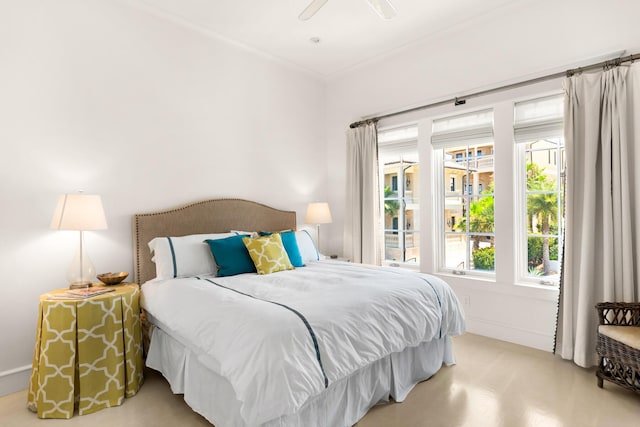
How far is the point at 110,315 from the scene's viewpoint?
7.08 ft

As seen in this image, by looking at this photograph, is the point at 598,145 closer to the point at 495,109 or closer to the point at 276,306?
the point at 495,109

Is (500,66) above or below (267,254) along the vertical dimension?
above

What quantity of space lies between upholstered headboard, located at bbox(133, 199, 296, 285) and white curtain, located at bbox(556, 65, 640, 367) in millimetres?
2661

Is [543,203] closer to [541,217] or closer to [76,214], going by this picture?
[541,217]

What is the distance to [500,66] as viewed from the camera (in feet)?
10.1

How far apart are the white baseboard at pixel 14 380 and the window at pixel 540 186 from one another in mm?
3883

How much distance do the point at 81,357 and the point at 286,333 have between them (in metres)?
1.40

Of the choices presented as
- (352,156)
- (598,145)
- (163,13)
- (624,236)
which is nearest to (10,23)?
(163,13)

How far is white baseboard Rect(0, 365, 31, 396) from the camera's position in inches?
90.4

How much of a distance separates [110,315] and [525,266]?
128 inches

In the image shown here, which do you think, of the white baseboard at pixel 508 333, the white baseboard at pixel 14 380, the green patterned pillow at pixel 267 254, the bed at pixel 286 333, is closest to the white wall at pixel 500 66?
the white baseboard at pixel 508 333

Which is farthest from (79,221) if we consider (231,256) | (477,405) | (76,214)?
(477,405)

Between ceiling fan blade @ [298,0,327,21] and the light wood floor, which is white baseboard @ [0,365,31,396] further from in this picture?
ceiling fan blade @ [298,0,327,21]

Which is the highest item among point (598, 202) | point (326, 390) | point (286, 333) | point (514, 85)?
point (514, 85)
